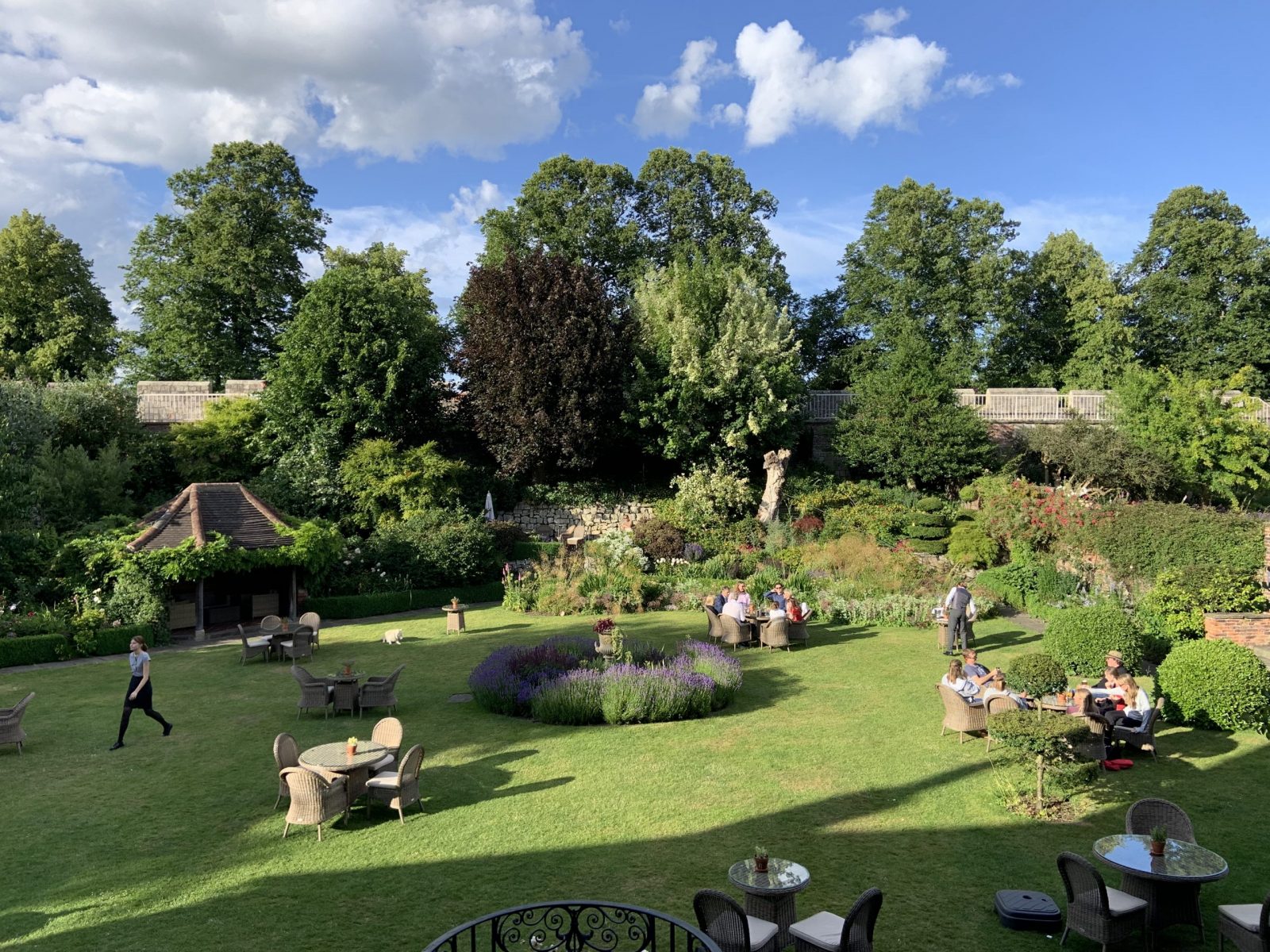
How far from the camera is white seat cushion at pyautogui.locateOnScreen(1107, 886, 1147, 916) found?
18.9 feet

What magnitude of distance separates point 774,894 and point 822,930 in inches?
14.9

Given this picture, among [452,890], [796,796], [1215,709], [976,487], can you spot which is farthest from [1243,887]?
[976,487]

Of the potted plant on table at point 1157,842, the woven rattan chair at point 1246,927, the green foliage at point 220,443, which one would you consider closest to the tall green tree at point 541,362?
the green foliage at point 220,443

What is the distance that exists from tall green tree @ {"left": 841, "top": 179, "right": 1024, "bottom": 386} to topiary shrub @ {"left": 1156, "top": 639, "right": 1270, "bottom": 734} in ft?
→ 80.5

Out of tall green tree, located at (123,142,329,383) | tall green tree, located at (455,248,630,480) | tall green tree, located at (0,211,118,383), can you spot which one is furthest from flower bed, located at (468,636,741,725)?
tall green tree, located at (0,211,118,383)

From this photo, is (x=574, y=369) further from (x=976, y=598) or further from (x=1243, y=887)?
(x=1243, y=887)

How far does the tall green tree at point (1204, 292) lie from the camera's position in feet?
114

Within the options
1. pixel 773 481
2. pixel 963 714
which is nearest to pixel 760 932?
pixel 963 714

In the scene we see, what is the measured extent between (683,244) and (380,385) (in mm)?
14770

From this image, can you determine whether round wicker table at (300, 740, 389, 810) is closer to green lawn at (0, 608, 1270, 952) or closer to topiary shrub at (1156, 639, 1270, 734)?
green lawn at (0, 608, 1270, 952)

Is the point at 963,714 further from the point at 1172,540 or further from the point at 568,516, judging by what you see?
the point at 568,516

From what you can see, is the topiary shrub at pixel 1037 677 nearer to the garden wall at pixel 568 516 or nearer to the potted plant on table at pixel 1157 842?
the potted plant on table at pixel 1157 842

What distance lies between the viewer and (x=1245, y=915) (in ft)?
18.1

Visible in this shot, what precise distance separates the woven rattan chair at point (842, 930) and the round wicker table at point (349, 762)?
190 inches
